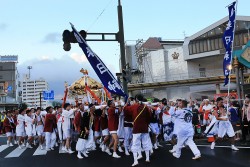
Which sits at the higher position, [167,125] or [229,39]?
[229,39]

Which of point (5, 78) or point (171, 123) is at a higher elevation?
point (5, 78)

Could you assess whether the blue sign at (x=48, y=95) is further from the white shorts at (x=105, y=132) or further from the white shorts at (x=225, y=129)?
the white shorts at (x=225, y=129)

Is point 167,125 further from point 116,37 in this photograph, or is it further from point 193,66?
point 193,66

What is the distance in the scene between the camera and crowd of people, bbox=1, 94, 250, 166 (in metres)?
8.59

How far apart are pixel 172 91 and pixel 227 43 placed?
118ft

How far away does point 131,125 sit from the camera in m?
9.90

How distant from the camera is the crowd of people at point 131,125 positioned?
859 centimetres

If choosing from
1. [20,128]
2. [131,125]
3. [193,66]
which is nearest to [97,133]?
[131,125]

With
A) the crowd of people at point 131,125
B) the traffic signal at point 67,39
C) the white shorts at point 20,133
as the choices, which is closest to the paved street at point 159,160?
the crowd of people at point 131,125

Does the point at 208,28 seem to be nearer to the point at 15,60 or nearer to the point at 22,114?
the point at 22,114

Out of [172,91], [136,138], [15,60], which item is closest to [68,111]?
[136,138]

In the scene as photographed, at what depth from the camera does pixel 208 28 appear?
4750cm

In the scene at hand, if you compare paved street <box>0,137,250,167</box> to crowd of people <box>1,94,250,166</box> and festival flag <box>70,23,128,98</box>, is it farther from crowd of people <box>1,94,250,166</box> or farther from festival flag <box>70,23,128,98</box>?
festival flag <box>70,23,128,98</box>

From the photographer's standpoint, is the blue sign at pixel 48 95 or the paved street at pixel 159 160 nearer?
the paved street at pixel 159 160
